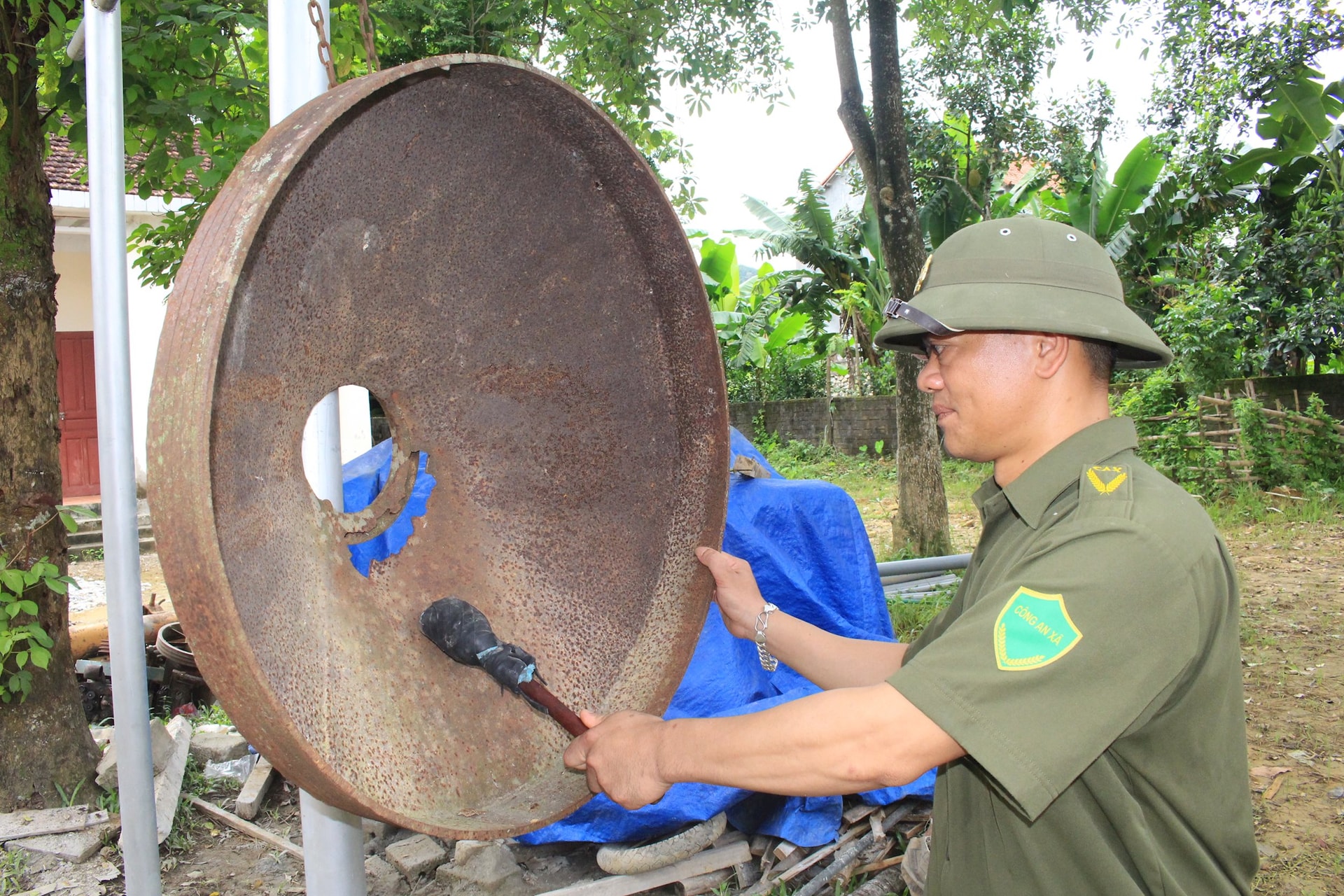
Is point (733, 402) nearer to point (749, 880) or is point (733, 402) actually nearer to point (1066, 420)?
point (749, 880)

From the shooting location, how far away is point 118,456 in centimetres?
230

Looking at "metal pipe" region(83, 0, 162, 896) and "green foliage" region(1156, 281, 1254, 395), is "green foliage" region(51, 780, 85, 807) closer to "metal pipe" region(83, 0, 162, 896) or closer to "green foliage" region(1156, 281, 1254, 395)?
"metal pipe" region(83, 0, 162, 896)

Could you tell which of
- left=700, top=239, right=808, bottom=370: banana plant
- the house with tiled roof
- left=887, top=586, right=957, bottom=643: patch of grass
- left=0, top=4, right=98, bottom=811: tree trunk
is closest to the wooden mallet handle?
left=0, top=4, right=98, bottom=811: tree trunk

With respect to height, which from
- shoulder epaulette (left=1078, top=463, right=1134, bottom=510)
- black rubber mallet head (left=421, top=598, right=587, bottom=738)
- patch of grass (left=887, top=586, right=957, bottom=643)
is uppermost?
shoulder epaulette (left=1078, top=463, right=1134, bottom=510)

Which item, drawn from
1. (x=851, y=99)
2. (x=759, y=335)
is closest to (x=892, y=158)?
(x=851, y=99)

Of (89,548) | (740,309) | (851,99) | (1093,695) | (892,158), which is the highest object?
(851,99)

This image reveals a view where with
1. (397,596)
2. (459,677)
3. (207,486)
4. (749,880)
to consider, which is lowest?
(749,880)

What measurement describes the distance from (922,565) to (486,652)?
4.63m

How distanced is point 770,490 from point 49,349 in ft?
8.53

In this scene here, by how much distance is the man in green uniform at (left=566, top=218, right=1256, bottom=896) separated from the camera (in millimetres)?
1159

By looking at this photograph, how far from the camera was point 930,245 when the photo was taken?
1288 cm

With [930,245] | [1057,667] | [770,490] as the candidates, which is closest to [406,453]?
[1057,667]

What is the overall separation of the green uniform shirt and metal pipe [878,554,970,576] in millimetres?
4064

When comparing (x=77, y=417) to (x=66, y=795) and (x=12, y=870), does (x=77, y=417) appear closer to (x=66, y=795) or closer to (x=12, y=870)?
(x=66, y=795)
